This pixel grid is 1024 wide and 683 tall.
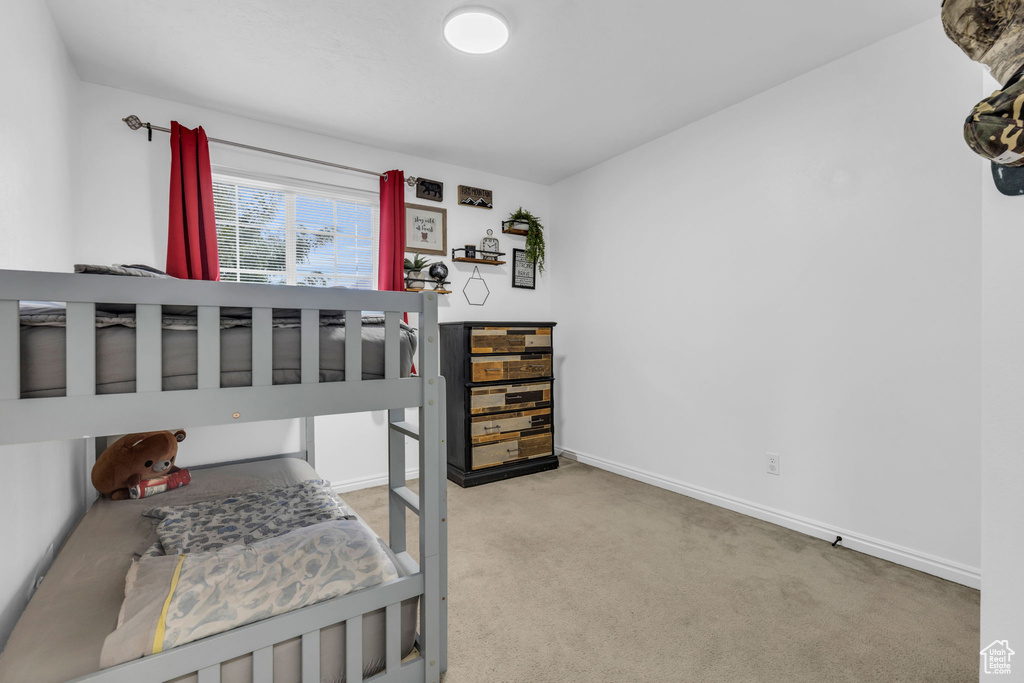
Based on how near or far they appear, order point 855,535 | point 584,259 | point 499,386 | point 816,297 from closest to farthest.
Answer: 1. point 855,535
2. point 816,297
3. point 499,386
4. point 584,259

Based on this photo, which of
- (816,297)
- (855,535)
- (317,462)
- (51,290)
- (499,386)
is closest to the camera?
(51,290)

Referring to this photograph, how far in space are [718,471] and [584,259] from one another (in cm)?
196

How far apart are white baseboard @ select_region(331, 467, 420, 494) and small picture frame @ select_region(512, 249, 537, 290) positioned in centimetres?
181

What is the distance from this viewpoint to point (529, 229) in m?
4.05

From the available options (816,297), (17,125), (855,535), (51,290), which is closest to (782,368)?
(816,297)

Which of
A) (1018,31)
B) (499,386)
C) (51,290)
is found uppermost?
(1018,31)

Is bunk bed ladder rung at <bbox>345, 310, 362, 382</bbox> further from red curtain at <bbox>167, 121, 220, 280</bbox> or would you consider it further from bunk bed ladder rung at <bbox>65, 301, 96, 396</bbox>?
red curtain at <bbox>167, 121, 220, 280</bbox>

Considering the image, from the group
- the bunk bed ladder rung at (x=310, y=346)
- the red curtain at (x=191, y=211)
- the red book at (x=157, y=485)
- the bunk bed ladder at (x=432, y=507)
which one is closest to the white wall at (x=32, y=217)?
the red book at (x=157, y=485)

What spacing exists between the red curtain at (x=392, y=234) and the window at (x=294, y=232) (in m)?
0.16

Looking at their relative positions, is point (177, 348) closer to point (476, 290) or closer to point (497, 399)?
point (497, 399)

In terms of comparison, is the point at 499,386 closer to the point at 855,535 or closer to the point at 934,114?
the point at 855,535

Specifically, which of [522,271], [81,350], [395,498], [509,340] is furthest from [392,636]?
[522,271]

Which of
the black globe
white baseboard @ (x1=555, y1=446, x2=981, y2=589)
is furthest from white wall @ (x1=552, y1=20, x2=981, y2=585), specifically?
the black globe

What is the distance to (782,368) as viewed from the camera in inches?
101
